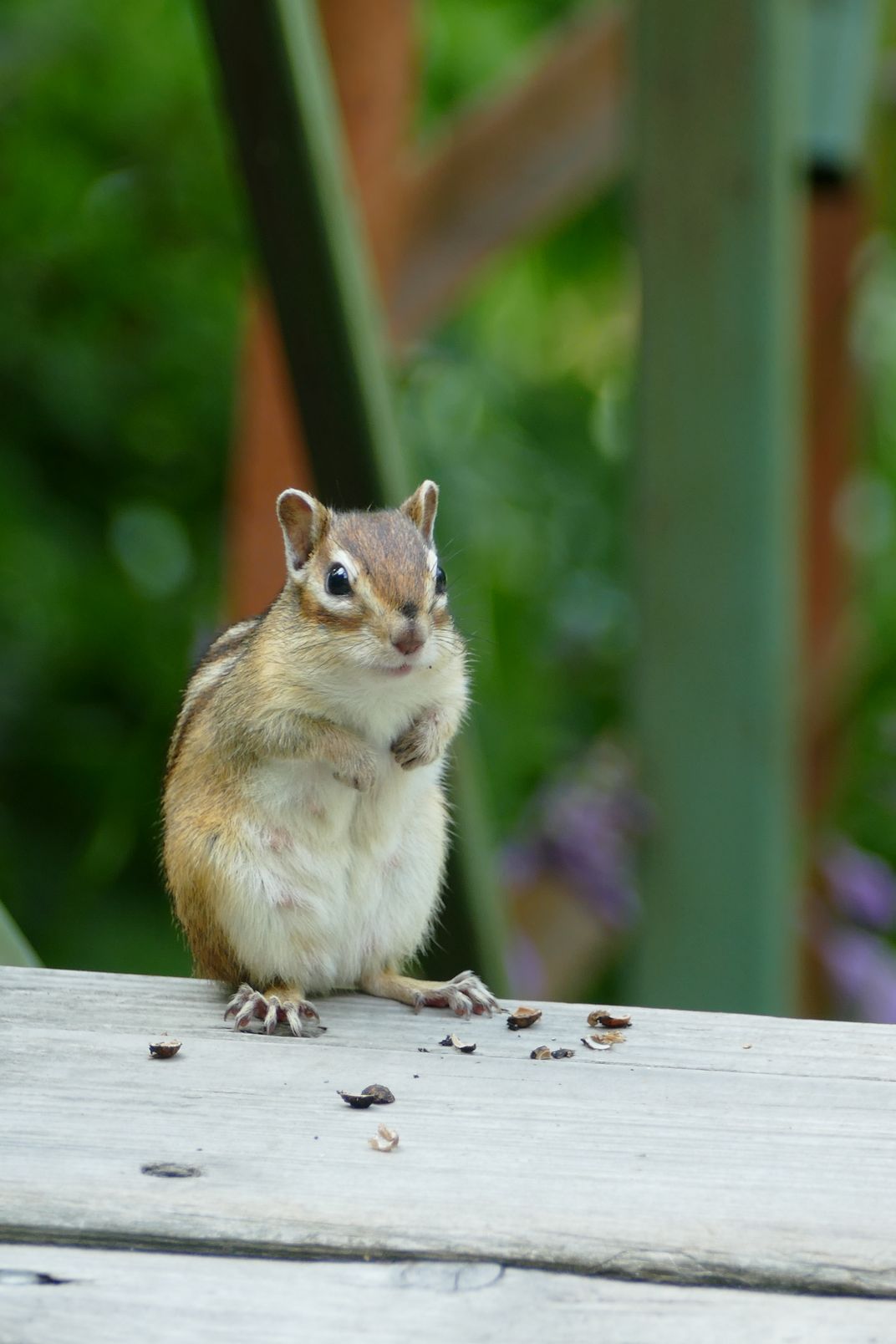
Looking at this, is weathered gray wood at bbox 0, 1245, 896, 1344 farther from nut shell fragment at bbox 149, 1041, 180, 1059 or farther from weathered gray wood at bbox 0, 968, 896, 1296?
nut shell fragment at bbox 149, 1041, 180, 1059

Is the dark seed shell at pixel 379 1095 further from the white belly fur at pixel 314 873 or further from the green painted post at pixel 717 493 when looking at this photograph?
the green painted post at pixel 717 493

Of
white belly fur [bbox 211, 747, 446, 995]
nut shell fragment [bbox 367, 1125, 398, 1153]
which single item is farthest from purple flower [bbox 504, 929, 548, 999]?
nut shell fragment [bbox 367, 1125, 398, 1153]

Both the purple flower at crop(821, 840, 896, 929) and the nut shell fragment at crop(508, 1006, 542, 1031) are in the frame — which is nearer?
the nut shell fragment at crop(508, 1006, 542, 1031)

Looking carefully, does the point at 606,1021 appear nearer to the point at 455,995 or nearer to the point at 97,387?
the point at 455,995

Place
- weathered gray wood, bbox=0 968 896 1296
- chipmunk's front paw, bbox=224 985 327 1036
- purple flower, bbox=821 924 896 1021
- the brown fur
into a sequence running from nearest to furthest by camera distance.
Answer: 1. weathered gray wood, bbox=0 968 896 1296
2. chipmunk's front paw, bbox=224 985 327 1036
3. the brown fur
4. purple flower, bbox=821 924 896 1021

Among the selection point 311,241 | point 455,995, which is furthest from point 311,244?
point 455,995

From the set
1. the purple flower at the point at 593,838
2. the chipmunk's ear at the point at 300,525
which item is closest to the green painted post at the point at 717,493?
the purple flower at the point at 593,838
